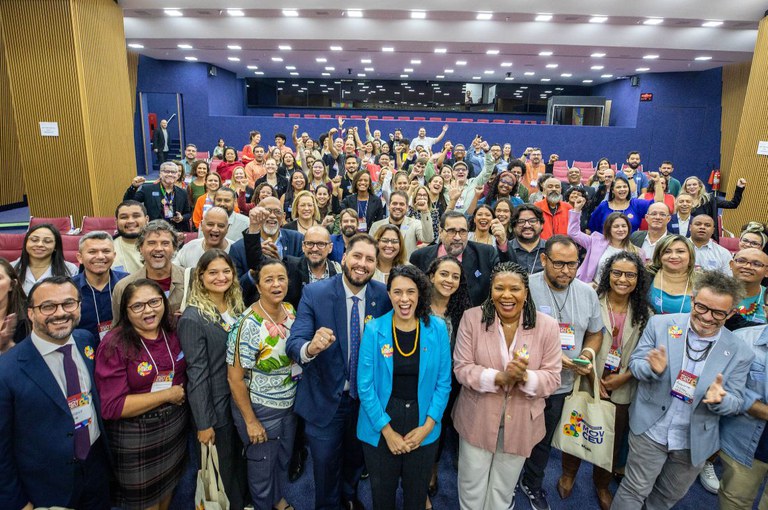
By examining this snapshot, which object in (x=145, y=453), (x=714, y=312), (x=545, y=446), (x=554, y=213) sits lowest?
(x=545, y=446)

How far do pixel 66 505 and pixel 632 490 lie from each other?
3.00 meters

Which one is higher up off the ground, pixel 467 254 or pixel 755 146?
pixel 755 146

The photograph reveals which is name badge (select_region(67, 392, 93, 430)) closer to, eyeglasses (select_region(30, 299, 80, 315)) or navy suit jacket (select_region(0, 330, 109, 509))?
navy suit jacket (select_region(0, 330, 109, 509))

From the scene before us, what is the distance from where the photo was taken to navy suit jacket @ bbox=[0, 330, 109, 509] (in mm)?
1834

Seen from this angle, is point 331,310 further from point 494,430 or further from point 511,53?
point 511,53

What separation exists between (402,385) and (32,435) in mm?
1713

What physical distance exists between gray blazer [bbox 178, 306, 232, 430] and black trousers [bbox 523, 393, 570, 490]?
1973mm

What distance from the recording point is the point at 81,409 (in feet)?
6.68

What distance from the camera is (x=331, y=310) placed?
235 centimetres

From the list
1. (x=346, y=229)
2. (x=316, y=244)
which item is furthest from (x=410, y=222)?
(x=316, y=244)

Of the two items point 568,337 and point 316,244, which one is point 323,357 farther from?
point 568,337

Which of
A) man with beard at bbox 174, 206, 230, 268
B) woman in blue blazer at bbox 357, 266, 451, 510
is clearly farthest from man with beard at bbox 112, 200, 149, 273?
woman in blue blazer at bbox 357, 266, 451, 510

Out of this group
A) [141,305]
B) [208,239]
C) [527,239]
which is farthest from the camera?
[527,239]

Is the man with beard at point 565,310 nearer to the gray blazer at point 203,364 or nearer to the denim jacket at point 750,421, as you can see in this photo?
the denim jacket at point 750,421
